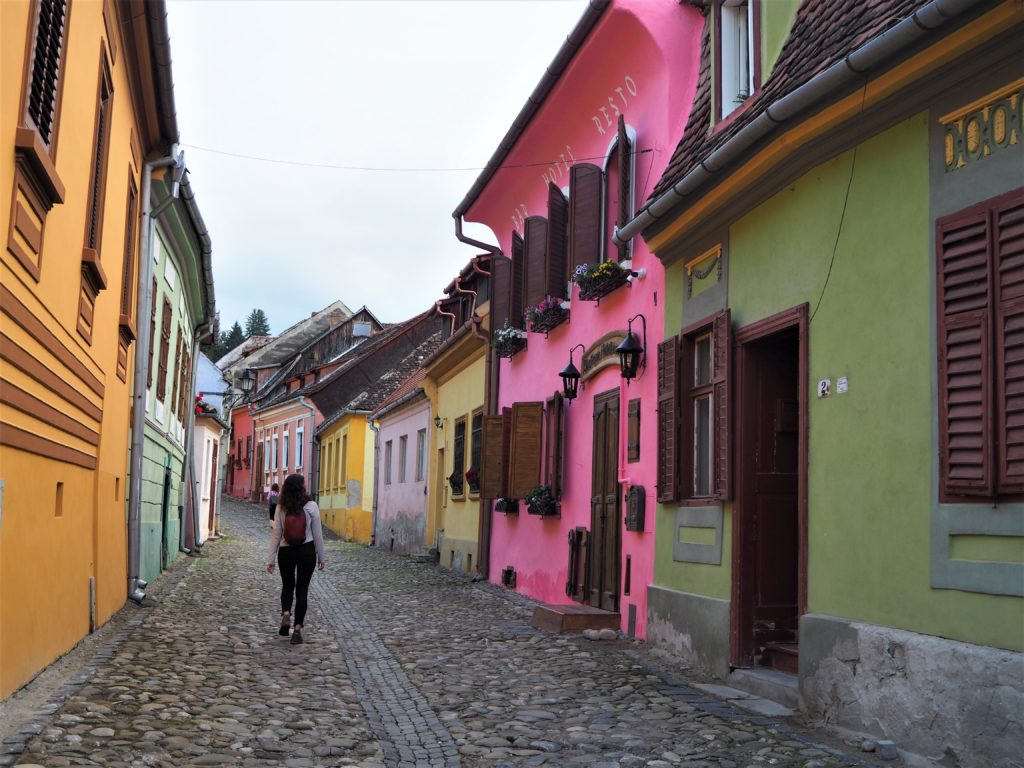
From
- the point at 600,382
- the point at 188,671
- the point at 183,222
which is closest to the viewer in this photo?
the point at 188,671

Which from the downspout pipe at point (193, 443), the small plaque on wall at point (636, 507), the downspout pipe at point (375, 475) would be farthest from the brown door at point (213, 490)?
the small plaque on wall at point (636, 507)

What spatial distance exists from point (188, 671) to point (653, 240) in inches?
207

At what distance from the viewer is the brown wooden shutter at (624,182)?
1110 cm

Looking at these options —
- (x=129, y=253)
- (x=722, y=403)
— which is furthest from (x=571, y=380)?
(x=129, y=253)

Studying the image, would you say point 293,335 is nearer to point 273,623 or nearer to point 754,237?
point 273,623

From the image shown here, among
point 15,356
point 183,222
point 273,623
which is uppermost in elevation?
point 183,222

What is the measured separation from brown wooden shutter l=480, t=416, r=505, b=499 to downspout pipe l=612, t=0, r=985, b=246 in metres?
7.58

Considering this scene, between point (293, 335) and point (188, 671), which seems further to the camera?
point (293, 335)

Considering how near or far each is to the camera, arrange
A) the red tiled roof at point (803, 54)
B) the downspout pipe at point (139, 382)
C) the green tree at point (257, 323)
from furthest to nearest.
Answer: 1. the green tree at point (257, 323)
2. the downspout pipe at point (139, 382)
3. the red tiled roof at point (803, 54)

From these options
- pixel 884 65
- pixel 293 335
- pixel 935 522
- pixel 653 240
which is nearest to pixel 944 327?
pixel 935 522

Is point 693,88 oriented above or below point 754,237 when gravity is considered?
above

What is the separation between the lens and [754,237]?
7980 millimetres

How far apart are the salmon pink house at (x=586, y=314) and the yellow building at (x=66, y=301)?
4.44 meters

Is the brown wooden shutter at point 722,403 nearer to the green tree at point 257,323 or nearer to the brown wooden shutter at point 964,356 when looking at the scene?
the brown wooden shutter at point 964,356
